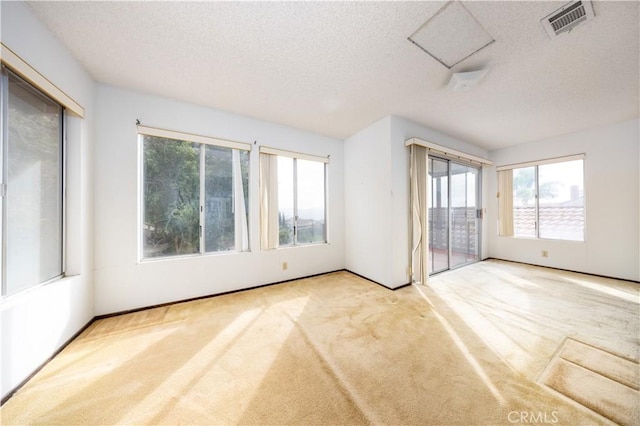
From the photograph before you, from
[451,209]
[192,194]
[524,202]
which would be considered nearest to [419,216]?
[451,209]

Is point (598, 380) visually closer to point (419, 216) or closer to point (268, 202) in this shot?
point (419, 216)

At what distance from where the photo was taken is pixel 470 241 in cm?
489

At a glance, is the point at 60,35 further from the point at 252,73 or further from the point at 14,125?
the point at 252,73

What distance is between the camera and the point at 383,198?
3338 mm

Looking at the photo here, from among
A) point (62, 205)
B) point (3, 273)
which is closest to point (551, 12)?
point (3, 273)

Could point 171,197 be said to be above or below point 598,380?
above

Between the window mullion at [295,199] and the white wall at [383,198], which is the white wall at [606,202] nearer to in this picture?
the white wall at [383,198]

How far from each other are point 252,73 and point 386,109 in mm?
1840

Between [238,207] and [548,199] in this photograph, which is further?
[548,199]

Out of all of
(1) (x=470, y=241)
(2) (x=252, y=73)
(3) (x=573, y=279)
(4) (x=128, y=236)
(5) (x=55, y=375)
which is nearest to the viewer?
(5) (x=55, y=375)

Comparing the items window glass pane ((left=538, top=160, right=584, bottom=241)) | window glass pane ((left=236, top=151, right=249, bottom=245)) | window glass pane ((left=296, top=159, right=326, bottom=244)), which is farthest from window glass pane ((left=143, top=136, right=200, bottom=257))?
window glass pane ((left=538, top=160, right=584, bottom=241))

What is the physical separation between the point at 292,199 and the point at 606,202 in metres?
5.38

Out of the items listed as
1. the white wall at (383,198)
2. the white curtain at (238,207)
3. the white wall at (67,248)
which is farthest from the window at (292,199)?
the white wall at (67,248)

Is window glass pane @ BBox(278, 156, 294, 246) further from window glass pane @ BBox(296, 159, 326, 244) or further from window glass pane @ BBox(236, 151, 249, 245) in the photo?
window glass pane @ BBox(236, 151, 249, 245)
